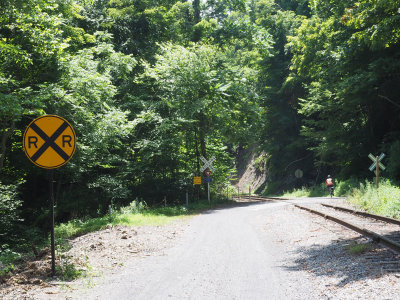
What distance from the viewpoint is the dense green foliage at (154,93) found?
48.5 ft

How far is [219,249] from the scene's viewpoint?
9414 mm

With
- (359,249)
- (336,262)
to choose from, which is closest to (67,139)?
(336,262)

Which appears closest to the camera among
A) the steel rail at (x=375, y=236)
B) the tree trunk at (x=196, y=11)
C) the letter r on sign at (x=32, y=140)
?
the letter r on sign at (x=32, y=140)

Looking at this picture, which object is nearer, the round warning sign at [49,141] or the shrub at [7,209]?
the round warning sign at [49,141]

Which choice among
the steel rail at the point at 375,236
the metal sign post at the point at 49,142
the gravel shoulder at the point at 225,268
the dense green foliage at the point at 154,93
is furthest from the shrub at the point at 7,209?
the steel rail at the point at 375,236

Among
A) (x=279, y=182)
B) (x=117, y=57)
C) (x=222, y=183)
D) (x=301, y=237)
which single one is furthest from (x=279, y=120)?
(x=301, y=237)

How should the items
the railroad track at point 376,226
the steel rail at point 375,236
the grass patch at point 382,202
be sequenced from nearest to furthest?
1. the steel rail at point 375,236
2. the railroad track at point 376,226
3. the grass patch at point 382,202

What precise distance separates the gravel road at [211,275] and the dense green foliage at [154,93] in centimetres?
667

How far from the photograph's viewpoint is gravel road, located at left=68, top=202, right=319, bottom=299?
5.89m

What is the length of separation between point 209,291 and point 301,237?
5638 millimetres

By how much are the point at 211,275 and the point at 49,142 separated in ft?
12.6

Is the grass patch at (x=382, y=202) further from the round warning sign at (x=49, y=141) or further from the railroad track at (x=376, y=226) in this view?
the round warning sign at (x=49, y=141)

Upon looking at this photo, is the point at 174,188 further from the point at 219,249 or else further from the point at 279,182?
the point at 279,182

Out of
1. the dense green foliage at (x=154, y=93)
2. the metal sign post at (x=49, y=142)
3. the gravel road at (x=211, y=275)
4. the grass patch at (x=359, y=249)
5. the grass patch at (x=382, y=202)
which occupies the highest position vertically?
the dense green foliage at (x=154, y=93)
